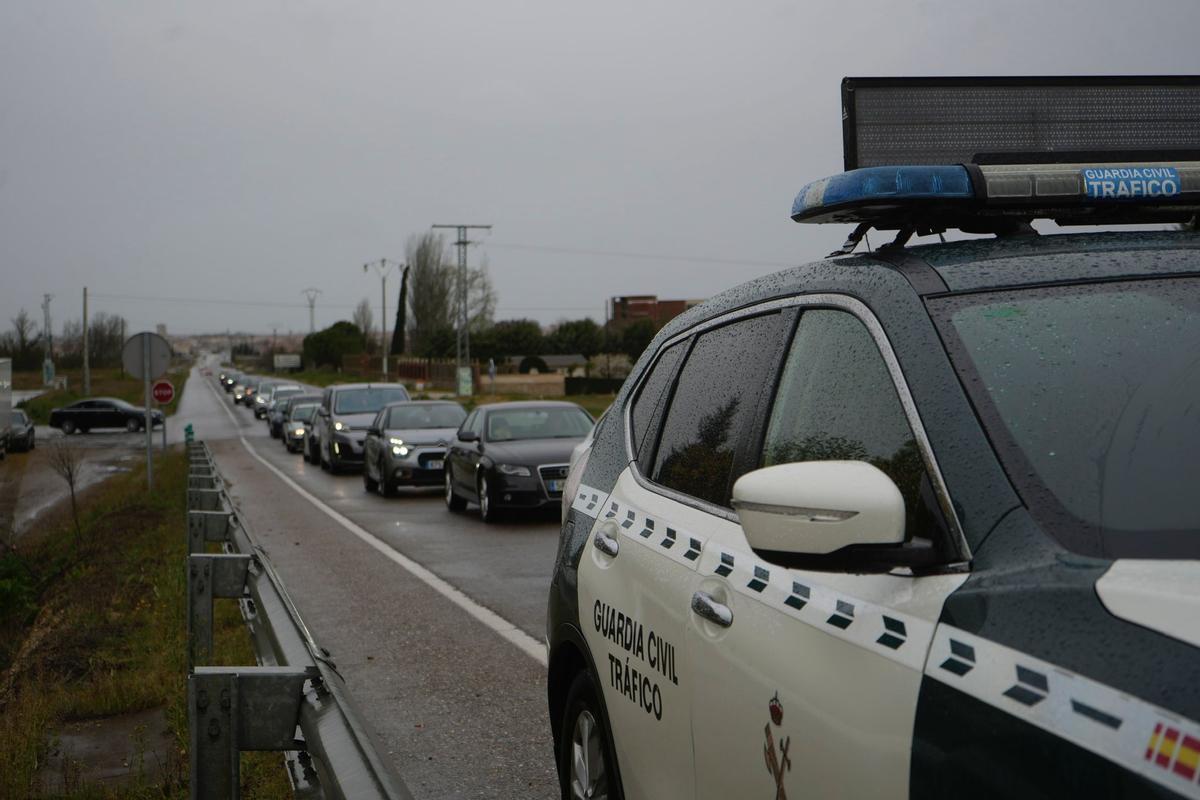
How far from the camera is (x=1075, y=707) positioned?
1.87 meters

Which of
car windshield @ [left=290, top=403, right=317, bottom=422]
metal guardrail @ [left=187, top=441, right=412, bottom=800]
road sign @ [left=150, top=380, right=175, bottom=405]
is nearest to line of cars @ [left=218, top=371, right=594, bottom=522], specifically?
road sign @ [left=150, top=380, right=175, bottom=405]

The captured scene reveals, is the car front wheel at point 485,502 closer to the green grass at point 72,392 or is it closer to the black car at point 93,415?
the green grass at point 72,392

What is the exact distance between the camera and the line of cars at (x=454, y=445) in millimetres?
17344

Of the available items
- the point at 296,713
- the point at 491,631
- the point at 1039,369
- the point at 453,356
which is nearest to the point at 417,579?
the point at 491,631

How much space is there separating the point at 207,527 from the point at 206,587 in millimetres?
1895

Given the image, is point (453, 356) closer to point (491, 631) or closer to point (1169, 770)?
point (491, 631)

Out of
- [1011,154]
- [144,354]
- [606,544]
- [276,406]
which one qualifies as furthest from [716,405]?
[276,406]

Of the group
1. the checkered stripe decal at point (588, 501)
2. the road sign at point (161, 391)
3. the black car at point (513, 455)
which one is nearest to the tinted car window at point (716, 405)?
the checkered stripe decal at point (588, 501)

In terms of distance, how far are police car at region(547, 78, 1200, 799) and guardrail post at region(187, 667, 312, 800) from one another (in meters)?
0.85

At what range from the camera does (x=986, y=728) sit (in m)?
2.01

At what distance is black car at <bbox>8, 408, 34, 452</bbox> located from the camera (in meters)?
50.3

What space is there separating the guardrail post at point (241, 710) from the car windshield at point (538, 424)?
14555 millimetres

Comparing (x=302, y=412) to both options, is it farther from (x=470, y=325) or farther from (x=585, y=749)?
(x=470, y=325)

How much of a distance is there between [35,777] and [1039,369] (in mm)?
5229
